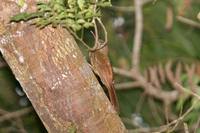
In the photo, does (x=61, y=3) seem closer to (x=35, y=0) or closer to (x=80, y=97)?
(x=35, y=0)

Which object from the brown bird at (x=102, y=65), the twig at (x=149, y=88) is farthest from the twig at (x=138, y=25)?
the brown bird at (x=102, y=65)

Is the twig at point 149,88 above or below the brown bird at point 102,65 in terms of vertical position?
below

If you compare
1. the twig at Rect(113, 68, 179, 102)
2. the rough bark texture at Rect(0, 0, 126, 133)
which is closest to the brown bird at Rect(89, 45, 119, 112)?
the rough bark texture at Rect(0, 0, 126, 133)

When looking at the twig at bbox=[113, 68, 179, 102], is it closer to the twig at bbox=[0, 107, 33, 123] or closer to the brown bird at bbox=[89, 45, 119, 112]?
the twig at bbox=[0, 107, 33, 123]

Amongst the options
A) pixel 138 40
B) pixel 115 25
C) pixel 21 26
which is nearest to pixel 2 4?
pixel 21 26


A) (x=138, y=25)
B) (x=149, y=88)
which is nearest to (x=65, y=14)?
(x=138, y=25)

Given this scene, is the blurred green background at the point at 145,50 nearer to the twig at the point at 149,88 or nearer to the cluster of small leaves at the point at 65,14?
the twig at the point at 149,88
